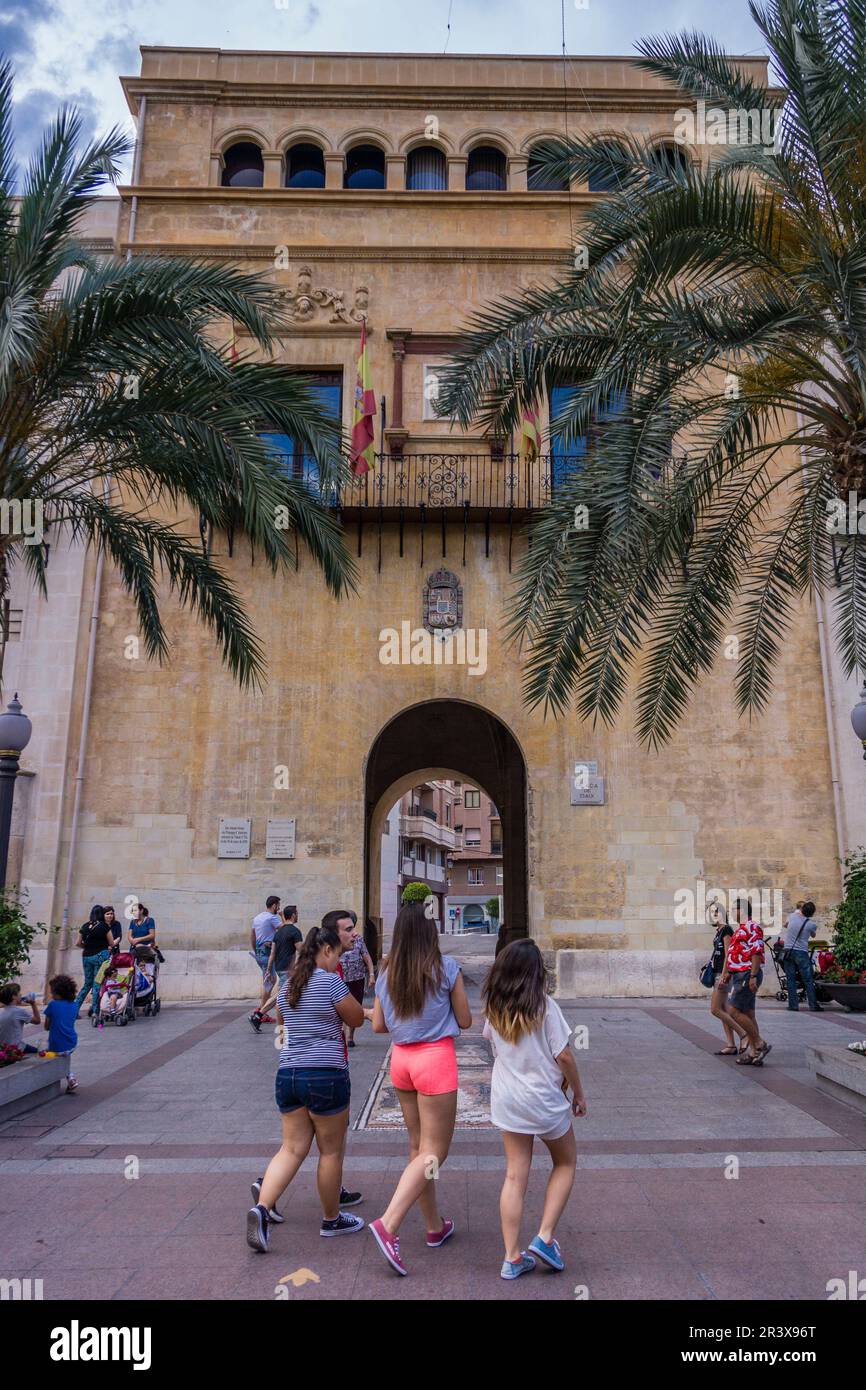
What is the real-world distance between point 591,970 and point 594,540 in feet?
27.8

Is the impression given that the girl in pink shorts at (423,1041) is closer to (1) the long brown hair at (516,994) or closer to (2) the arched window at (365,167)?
(1) the long brown hair at (516,994)

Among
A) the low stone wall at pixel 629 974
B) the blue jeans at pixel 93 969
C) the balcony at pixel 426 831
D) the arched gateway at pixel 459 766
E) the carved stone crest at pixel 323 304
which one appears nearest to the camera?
the blue jeans at pixel 93 969

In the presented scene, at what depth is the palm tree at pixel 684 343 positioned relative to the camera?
799 cm

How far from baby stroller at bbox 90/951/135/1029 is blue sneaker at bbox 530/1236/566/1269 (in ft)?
31.7

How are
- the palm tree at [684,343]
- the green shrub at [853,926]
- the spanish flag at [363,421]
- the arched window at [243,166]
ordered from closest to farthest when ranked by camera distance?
the palm tree at [684,343] < the green shrub at [853,926] < the spanish flag at [363,421] < the arched window at [243,166]

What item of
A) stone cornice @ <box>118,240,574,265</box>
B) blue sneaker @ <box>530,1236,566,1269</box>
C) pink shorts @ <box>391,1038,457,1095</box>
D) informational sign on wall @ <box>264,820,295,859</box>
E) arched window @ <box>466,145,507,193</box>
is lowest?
blue sneaker @ <box>530,1236,566,1269</box>

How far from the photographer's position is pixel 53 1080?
842cm

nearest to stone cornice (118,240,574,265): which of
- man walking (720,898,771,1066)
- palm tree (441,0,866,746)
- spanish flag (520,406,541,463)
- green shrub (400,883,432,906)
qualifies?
spanish flag (520,406,541,463)

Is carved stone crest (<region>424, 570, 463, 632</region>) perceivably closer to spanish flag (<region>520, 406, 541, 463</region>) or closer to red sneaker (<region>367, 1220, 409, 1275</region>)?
spanish flag (<region>520, 406, 541, 463</region>)

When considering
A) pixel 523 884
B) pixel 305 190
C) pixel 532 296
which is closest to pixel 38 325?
pixel 532 296

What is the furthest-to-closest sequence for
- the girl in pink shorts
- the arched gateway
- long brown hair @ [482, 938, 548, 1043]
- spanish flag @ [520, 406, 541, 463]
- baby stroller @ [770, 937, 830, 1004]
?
1. the arched gateway
2. spanish flag @ [520, 406, 541, 463]
3. baby stroller @ [770, 937, 830, 1004]
4. the girl in pink shorts
5. long brown hair @ [482, 938, 548, 1043]

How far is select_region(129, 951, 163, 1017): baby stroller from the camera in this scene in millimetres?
13355

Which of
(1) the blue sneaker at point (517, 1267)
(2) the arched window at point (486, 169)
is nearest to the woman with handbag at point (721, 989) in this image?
(1) the blue sneaker at point (517, 1267)

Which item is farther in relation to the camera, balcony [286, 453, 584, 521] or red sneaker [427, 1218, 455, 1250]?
balcony [286, 453, 584, 521]
